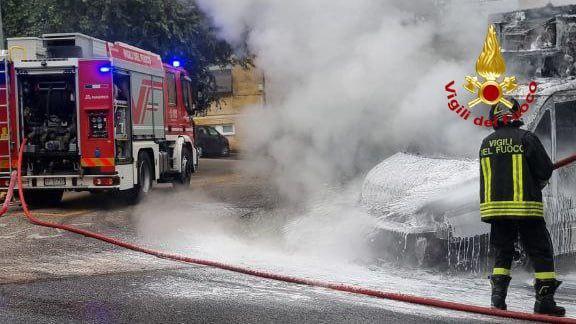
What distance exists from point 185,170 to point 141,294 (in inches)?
397

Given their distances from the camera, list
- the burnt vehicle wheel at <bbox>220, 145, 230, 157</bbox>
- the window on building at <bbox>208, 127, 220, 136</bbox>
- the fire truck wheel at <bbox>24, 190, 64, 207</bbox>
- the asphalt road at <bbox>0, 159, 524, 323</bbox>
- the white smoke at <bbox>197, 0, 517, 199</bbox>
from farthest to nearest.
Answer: the window on building at <bbox>208, 127, 220, 136</bbox>, the burnt vehicle wheel at <bbox>220, 145, 230, 157</bbox>, the fire truck wheel at <bbox>24, 190, 64, 207</bbox>, the white smoke at <bbox>197, 0, 517, 199</bbox>, the asphalt road at <bbox>0, 159, 524, 323</bbox>

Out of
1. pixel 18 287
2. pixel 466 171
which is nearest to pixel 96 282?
pixel 18 287

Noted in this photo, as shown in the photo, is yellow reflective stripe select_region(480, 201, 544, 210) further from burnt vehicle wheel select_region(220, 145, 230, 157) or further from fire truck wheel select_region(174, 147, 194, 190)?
burnt vehicle wheel select_region(220, 145, 230, 157)

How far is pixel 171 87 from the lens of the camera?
15.6 metres

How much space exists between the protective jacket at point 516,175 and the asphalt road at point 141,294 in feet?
2.72

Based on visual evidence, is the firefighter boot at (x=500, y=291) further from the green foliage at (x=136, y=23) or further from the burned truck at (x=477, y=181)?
the green foliage at (x=136, y=23)

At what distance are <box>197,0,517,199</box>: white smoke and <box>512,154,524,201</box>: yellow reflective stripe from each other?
1.83 metres

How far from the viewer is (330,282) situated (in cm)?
649

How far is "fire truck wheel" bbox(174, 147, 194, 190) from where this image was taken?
1583 centimetres

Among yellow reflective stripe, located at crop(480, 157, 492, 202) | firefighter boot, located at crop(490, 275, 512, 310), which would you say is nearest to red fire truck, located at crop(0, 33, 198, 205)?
yellow reflective stripe, located at crop(480, 157, 492, 202)

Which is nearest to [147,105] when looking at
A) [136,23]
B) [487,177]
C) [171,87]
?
[171,87]

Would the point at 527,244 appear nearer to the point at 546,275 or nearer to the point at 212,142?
the point at 546,275

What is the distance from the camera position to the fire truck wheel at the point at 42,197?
42.3 ft

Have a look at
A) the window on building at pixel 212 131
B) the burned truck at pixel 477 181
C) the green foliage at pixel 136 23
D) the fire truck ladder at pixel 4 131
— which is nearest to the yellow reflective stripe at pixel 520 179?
the burned truck at pixel 477 181
